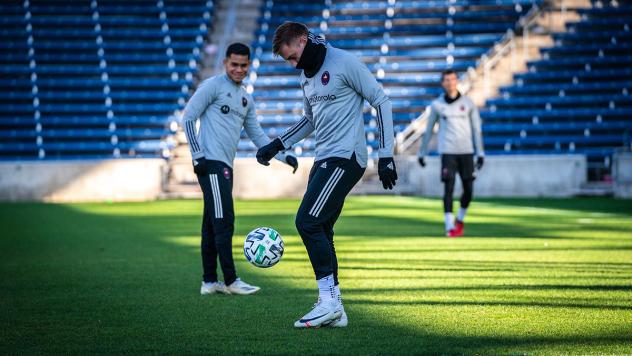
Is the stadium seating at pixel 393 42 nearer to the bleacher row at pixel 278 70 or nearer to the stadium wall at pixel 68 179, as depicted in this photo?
the bleacher row at pixel 278 70

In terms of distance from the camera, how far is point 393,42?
27.8 meters

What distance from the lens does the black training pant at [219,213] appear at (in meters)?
7.48

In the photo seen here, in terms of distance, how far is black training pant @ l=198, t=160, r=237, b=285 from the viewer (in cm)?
748

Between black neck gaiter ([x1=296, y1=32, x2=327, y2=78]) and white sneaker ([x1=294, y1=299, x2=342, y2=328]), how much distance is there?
1.54 metres

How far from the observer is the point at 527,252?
10203mm

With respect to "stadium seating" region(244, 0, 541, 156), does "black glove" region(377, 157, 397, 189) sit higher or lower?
lower

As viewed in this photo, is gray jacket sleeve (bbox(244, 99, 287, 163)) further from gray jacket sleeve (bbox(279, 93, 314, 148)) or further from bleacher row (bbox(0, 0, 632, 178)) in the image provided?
A: bleacher row (bbox(0, 0, 632, 178))

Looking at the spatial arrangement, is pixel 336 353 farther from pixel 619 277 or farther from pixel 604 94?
pixel 604 94

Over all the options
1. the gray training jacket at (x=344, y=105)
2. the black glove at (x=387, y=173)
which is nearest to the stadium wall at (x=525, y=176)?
the gray training jacket at (x=344, y=105)

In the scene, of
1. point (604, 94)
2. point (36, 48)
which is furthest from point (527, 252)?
point (36, 48)

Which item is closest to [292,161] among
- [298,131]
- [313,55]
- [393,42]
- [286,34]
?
[298,131]

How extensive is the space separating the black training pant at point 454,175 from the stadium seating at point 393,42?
12.1 meters

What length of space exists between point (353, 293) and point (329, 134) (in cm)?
182

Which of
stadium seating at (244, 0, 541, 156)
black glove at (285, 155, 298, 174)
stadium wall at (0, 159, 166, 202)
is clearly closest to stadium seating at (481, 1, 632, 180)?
stadium seating at (244, 0, 541, 156)
